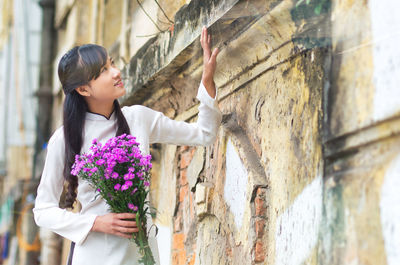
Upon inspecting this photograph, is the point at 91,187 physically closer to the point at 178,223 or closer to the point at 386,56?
the point at 178,223

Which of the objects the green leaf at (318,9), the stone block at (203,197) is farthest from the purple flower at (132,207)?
the green leaf at (318,9)

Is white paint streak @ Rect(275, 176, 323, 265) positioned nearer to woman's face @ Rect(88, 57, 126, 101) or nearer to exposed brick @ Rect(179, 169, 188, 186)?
woman's face @ Rect(88, 57, 126, 101)

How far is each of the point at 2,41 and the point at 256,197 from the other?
44.9 feet

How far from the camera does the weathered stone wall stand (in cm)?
187

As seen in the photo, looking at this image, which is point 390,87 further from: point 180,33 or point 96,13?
point 96,13

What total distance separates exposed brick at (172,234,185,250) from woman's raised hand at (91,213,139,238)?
1.19 m

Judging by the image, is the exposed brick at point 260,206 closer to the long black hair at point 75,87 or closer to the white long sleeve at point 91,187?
the white long sleeve at point 91,187

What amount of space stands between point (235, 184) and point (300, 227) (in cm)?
70

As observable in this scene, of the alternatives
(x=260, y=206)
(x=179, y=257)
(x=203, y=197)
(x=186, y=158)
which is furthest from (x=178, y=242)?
(x=260, y=206)

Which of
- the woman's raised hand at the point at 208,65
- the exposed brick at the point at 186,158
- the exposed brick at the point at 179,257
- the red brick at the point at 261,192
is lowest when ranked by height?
the exposed brick at the point at 179,257

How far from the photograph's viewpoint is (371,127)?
1.89 m

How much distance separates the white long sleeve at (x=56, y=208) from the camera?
264 cm

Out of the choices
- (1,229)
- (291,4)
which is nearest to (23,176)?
(1,229)

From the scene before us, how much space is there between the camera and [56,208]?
106 inches
